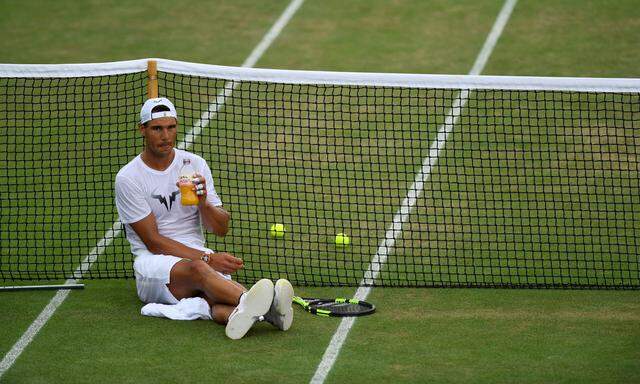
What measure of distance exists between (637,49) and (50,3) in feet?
32.6

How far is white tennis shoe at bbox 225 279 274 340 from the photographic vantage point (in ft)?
31.7

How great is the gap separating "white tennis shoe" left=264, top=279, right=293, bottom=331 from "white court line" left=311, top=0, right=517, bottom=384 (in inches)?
17.0

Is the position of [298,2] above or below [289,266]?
above

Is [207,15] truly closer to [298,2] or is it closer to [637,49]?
[298,2]

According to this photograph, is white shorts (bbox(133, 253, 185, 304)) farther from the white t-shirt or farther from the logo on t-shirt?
the logo on t-shirt

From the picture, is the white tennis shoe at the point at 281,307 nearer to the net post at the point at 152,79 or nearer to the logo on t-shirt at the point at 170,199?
the logo on t-shirt at the point at 170,199

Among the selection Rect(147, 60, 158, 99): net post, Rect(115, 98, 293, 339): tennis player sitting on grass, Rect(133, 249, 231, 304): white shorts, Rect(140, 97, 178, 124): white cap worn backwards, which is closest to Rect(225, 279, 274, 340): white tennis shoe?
Rect(115, 98, 293, 339): tennis player sitting on grass

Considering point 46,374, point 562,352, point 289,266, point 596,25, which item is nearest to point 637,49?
point 596,25

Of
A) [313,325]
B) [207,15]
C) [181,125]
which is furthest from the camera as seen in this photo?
[207,15]

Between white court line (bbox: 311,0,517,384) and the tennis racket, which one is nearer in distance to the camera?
white court line (bbox: 311,0,517,384)

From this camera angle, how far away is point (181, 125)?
51.1 feet

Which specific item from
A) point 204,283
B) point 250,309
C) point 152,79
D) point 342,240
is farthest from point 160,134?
point 342,240

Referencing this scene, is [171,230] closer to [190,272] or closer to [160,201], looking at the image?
[160,201]

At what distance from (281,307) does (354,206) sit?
372cm
